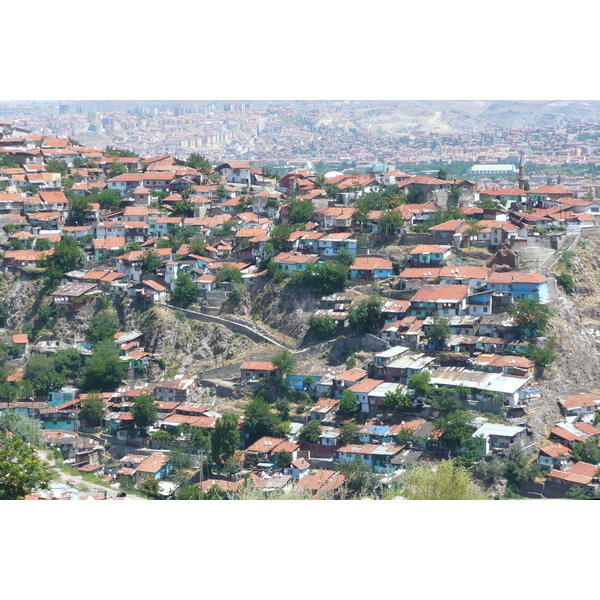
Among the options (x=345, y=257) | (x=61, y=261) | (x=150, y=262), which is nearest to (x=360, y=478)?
(x=345, y=257)

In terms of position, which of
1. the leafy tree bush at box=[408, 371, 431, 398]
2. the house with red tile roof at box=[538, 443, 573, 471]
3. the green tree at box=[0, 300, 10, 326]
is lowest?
the green tree at box=[0, 300, 10, 326]

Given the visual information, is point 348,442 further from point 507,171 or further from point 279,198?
point 507,171

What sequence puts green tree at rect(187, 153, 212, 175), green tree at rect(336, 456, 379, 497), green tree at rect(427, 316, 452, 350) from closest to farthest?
green tree at rect(336, 456, 379, 497) < green tree at rect(427, 316, 452, 350) < green tree at rect(187, 153, 212, 175)

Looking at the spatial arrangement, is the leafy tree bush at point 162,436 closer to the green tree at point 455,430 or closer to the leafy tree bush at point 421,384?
the leafy tree bush at point 421,384

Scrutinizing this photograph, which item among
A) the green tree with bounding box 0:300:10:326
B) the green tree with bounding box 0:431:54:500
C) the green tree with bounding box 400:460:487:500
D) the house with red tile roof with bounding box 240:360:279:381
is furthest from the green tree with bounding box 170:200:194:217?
the green tree with bounding box 0:431:54:500

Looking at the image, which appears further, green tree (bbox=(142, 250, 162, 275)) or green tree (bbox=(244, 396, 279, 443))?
green tree (bbox=(142, 250, 162, 275))

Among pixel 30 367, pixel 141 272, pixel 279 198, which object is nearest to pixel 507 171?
pixel 279 198

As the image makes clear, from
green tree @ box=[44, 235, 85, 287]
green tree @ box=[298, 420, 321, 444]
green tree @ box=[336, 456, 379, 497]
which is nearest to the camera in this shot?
green tree @ box=[336, 456, 379, 497]

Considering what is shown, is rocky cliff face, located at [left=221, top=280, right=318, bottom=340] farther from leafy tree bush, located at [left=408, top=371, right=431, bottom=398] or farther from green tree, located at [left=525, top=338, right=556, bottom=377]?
green tree, located at [left=525, top=338, right=556, bottom=377]

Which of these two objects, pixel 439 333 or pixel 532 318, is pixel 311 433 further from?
pixel 532 318
